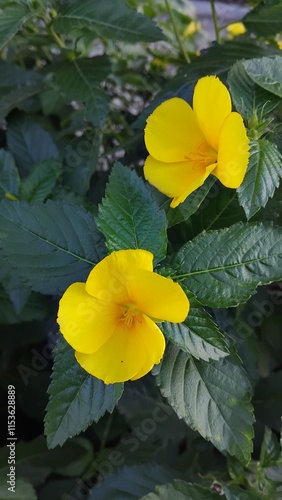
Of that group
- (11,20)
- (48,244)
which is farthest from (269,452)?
(11,20)

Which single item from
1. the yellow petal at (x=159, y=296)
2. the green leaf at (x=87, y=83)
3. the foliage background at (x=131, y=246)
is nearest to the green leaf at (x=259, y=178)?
the foliage background at (x=131, y=246)

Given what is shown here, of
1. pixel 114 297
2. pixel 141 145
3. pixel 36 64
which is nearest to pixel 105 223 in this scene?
pixel 114 297

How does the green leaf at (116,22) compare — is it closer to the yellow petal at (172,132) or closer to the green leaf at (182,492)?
the yellow petal at (172,132)

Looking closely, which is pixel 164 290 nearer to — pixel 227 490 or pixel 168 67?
pixel 227 490

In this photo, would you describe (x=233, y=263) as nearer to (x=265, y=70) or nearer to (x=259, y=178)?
(x=259, y=178)

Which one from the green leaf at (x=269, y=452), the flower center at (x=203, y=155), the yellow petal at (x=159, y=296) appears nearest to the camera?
the yellow petal at (x=159, y=296)

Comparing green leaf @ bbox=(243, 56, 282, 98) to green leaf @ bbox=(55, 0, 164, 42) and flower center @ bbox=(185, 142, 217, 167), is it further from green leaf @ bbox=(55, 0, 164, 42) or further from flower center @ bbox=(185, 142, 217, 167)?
green leaf @ bbox=(55, 0, 164, 42)

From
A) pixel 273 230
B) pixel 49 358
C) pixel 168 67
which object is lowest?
pixel 49 358
